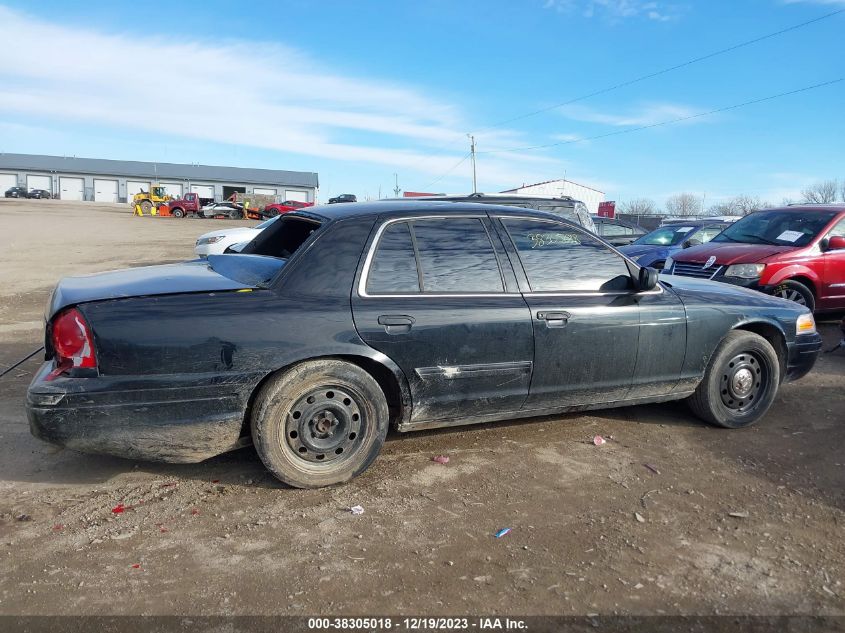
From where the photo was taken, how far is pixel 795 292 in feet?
26.2

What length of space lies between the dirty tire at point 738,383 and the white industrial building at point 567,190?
42.9m

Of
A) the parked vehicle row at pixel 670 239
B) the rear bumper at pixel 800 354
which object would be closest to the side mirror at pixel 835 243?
the parked vehicle row at pixel 670 239

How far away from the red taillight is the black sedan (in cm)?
1

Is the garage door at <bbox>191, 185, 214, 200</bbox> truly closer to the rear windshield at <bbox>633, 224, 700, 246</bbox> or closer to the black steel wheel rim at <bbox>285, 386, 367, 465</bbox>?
the rear windshield at <bbox>633, 224, 700, 246</bbox>

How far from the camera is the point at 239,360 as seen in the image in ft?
11.1

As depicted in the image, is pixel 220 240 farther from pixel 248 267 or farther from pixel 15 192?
pixel 15 192

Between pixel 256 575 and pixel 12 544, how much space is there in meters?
1.24

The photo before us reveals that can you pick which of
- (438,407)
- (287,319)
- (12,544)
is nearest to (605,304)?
(438,407)

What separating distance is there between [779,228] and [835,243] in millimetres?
777

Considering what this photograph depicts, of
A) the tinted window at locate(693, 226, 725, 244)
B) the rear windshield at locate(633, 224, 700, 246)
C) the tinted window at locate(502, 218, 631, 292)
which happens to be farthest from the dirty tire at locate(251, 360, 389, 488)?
the tinted window at locate(693, 226, 725, 244)

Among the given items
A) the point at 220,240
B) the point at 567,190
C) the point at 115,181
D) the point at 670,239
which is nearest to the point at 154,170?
the point at 115,181

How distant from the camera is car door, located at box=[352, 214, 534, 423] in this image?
3715 millimetres

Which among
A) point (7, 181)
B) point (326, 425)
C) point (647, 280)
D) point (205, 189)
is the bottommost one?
point (326, 425)

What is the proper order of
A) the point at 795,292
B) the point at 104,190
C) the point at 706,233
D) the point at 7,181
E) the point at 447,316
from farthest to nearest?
the point at 104,190 < the point at 7,181 < the point at 706,233 < the point at 795,292 < the point at 447,316
